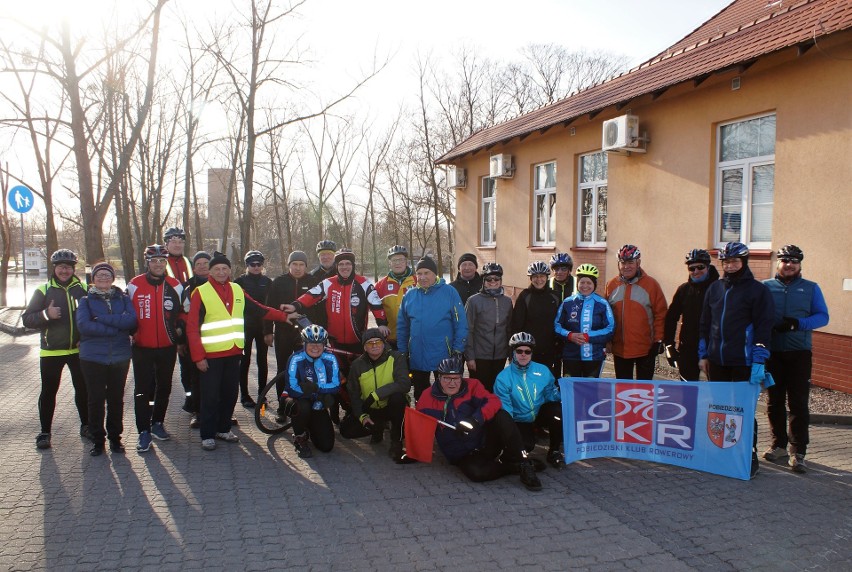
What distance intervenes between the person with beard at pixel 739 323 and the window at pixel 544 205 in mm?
8932

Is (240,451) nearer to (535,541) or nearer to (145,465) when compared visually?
(145,465)

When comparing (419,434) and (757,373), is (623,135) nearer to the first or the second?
(757,373)

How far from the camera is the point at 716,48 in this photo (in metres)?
10.1

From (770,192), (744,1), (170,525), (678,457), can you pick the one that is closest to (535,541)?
(678,457)

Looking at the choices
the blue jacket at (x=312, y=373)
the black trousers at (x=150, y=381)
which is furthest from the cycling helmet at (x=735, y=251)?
the black trousers at (x=150, y=381)

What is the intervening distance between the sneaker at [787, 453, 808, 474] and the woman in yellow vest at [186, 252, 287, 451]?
519 centimetres

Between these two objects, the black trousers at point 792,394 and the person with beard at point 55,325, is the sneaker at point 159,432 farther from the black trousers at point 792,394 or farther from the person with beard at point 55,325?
the black trousers at point 792,394

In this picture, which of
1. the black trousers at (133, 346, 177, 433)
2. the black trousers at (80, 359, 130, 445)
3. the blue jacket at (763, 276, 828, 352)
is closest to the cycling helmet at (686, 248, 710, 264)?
the blue jacket at (763, 276, 828, 352)

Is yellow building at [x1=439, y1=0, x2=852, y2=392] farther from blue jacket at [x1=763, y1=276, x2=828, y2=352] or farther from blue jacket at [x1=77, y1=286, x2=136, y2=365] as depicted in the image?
blue jacket at [x1=77, y1=286, x2=136, y2=365]

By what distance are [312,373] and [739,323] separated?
13.1 feet

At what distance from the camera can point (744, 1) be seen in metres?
13.7

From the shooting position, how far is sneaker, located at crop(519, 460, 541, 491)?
16.7 feet

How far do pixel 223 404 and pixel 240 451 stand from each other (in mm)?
526

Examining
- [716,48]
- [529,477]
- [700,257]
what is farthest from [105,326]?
[716,48]
